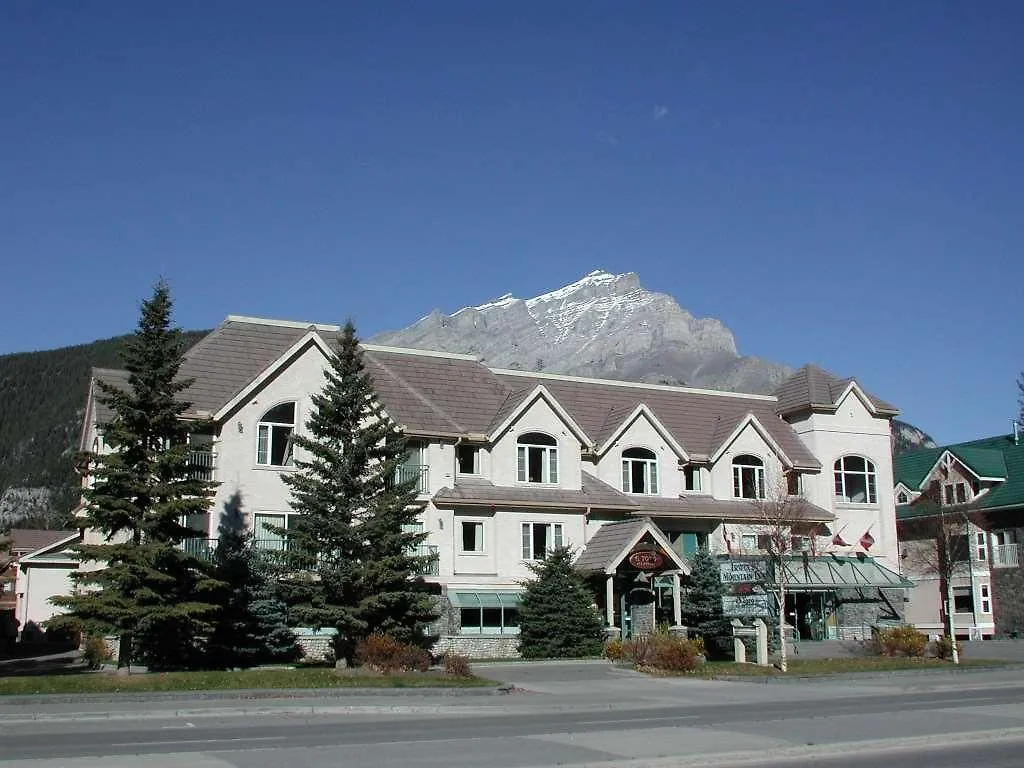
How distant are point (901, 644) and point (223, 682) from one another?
21.9 metres

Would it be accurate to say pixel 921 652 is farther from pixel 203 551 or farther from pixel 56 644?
pixel 56 644

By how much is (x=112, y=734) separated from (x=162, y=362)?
1352 cm

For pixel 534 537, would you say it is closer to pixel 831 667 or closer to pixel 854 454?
pixel 831 667

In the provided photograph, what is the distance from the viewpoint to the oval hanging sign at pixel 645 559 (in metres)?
40.7

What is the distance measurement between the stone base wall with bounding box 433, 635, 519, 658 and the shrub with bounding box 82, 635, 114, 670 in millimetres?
10926

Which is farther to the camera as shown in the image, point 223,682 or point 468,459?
point 468,459

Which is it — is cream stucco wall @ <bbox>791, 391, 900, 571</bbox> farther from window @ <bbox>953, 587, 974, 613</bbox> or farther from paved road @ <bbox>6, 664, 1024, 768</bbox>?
paved road @ <bbox>6, 664, 1024, 768</bbox>

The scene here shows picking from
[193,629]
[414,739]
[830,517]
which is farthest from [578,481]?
[414,739]

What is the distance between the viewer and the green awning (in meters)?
40.2

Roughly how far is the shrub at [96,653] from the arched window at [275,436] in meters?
8.16

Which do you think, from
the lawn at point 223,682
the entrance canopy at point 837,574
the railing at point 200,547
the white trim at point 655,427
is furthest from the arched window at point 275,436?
the entrance canopy at point 837,574

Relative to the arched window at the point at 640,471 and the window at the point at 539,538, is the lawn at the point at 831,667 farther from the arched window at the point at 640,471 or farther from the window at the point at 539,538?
the arched window at the point at 640,471

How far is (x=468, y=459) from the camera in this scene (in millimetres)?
43812

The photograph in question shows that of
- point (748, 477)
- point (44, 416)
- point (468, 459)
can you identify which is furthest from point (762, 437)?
point (44, 416)
